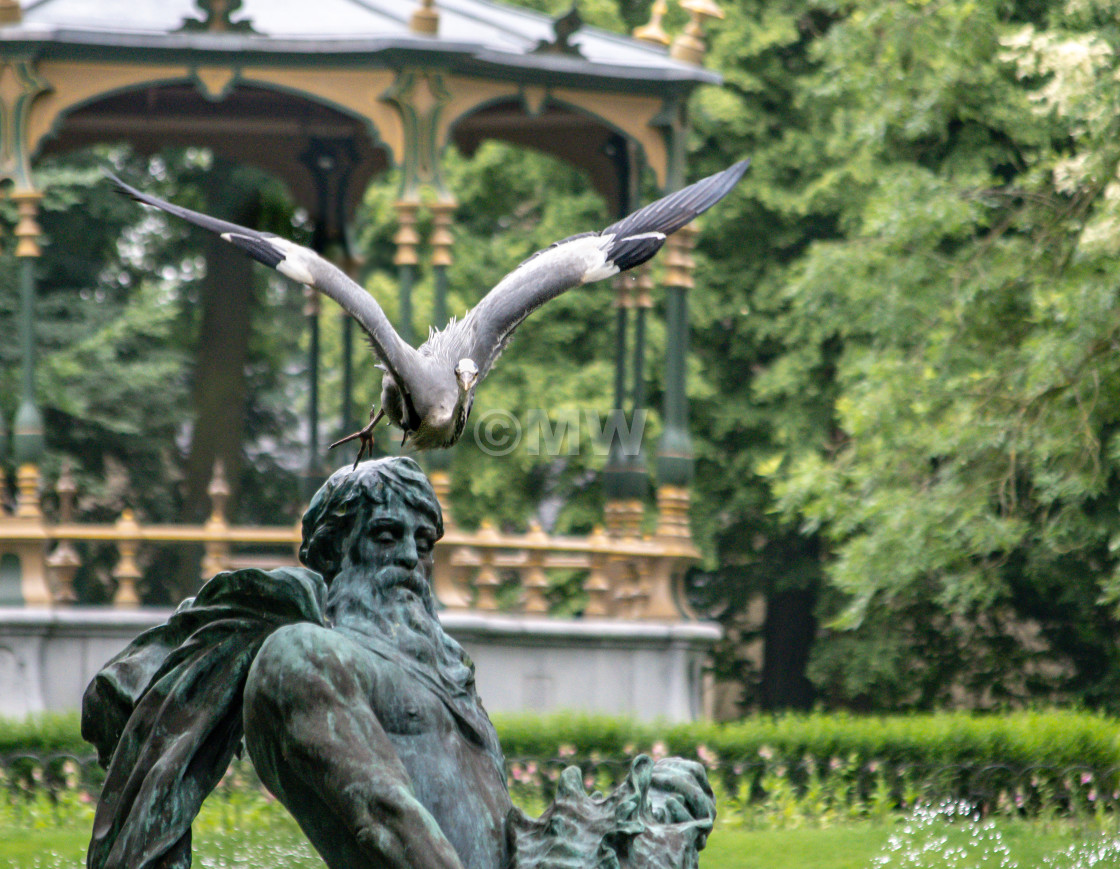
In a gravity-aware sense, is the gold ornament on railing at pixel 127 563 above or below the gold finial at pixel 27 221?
below

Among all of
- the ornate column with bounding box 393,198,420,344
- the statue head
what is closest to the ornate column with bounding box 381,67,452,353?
the ornate column with bounding box 393,198,420,344

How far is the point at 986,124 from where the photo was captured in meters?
17.2

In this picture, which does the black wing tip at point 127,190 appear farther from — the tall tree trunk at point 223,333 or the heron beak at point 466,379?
the tall tree trunk at point 223,333

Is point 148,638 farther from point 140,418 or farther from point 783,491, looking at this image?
point 140,418

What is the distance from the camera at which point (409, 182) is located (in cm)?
1350

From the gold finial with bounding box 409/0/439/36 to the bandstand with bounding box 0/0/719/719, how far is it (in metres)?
0.01

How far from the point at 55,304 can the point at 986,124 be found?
10225 mm

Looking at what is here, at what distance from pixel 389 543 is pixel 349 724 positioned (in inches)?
15.9

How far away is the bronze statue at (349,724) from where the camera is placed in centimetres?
299

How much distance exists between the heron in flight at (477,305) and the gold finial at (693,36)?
8.40m

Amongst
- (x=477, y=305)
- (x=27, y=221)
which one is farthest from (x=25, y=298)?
(x=477, y=305)

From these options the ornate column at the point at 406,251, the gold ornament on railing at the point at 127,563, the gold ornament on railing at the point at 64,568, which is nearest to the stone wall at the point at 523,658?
the gold ornament on railing at the point at 127,563

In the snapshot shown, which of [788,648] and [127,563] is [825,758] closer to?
[127,563]

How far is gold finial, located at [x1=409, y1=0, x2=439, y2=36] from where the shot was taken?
13227mm
